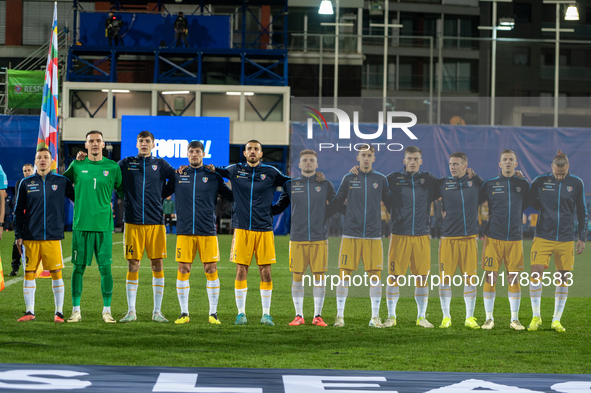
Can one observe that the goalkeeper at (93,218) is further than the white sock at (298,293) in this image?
No

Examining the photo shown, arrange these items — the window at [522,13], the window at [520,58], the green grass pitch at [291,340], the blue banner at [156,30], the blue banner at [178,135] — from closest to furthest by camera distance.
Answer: the green grass pitch at [291,340], the blue banner at [178,135], the blue banner at [156,30], the window at [520,58], the window at [522,13]

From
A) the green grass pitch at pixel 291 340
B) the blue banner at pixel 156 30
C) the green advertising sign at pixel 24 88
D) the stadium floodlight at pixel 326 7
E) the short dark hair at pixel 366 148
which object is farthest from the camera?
the blue banner at pixel 156 30

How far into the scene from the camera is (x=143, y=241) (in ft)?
23.3

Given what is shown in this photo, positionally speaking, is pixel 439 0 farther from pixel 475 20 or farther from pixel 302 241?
pixel 302 241

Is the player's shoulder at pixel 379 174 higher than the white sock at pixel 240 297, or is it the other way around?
the player's shoulder at pixel 379 174

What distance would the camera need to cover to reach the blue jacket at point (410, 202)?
7.10 meters

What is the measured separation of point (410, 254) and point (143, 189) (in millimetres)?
2949

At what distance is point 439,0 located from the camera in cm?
3866

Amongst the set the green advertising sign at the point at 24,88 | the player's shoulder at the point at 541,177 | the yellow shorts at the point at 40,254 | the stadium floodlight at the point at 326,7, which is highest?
the stadium floodlight at the point at 326,7

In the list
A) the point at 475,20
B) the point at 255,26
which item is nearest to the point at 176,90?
the point at 255,26

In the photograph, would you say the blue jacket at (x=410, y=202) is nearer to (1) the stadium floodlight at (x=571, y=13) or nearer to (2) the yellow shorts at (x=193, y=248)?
(2) the yellow shorts at (x=193, y=248)

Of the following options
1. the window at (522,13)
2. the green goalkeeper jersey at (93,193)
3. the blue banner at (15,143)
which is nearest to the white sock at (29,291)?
the green goalkeeper jersey at (93,193)

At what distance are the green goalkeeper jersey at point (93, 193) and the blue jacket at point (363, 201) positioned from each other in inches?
93.3

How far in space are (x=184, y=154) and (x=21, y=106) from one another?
688 centimetres
